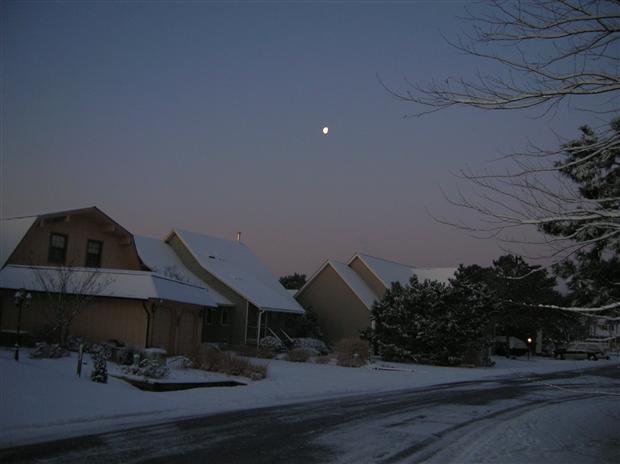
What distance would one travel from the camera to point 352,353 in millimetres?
32625

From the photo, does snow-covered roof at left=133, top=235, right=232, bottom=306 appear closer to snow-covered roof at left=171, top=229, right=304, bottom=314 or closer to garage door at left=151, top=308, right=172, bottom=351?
snow-covered roof at left=171, top=229, right=304, bottom=314

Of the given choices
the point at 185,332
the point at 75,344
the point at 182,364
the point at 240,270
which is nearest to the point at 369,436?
the point at 182,364

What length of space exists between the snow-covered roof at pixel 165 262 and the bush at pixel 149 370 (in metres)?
16.2

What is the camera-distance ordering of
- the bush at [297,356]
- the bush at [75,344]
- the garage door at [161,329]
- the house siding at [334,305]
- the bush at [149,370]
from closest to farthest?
the bush at [149,370] < the bush at [75,344] < the garage door at [161,329] < the bush at [297,356] < the house siding at [334,305]

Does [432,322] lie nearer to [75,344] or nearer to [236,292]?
[236,292]

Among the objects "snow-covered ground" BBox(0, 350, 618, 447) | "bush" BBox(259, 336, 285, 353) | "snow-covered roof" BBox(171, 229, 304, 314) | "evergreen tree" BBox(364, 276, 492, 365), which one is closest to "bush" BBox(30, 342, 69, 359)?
"snow-covered ground" BBox(0, 350, 618, 447)

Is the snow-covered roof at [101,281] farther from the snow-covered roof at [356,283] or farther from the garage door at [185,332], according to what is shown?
the snow-covered roof at [356,283]

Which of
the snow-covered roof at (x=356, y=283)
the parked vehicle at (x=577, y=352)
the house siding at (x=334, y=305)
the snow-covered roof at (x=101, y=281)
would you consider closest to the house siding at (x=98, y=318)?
the snow-covered roof at (x=101, y=281)

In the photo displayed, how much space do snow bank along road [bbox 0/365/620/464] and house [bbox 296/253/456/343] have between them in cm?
2548

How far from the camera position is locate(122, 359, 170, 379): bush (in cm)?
1809

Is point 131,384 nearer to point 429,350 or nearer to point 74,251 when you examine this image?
point 74,251

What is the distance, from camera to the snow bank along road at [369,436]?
943 centimetres

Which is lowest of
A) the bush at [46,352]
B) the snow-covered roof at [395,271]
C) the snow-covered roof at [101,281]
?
the bush at [46,352]

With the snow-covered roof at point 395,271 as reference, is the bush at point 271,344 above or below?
below
